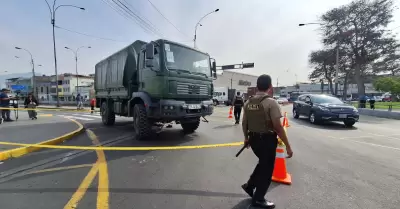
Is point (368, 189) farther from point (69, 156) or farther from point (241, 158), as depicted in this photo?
point (69, 156)

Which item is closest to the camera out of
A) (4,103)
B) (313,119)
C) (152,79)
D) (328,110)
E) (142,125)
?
(152,79)

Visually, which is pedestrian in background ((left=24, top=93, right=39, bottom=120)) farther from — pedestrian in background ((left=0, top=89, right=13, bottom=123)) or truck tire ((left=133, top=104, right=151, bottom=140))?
truck tire ((left=133, top=104, right=151, bottom=140))

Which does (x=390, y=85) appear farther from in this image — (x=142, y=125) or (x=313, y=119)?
(x=142, y=125)

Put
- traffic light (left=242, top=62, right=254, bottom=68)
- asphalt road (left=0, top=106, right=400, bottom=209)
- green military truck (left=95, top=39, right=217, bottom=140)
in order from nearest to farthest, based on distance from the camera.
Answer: asphalt road (left=0, top=106, right=400, bottom=209)
green military truck (left=95, top=39, right=217, bottom=140)
traffic light (left=242, top=62, right=254, bottom=68)

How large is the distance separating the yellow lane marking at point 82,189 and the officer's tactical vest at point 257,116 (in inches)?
97.5

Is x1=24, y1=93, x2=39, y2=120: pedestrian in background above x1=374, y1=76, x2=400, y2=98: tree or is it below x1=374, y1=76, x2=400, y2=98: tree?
below

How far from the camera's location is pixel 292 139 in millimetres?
7691

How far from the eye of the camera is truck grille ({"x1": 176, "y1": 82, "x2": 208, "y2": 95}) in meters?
6.89

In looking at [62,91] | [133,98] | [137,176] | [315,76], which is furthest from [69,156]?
[62,91]

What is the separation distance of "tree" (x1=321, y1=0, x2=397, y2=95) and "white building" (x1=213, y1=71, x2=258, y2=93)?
1002 inches

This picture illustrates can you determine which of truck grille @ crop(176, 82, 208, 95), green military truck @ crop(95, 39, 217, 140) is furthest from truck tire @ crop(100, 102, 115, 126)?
truck grille @ crop(176, 82, 208, 95)

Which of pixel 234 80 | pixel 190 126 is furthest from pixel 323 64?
pixel 190 126

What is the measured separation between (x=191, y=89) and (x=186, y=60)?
0.93 metres

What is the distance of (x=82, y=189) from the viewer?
352 centimetres
